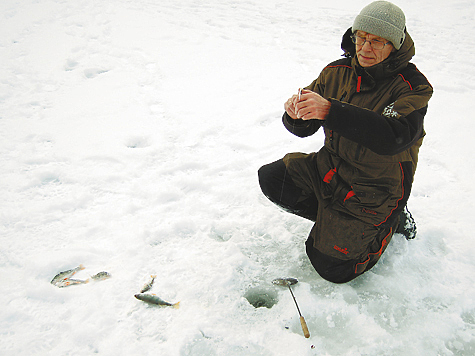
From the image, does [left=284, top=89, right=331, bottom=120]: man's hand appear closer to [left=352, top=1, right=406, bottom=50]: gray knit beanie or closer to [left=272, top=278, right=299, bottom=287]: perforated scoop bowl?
[left=352, top=1, right=406, bottom=50]: gray knit beanie

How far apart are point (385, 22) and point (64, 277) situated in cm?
226

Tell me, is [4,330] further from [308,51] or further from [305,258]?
[308,51]

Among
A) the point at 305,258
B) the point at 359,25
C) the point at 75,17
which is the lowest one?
the point at 305,258

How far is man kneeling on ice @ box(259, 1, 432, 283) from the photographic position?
1589 mm

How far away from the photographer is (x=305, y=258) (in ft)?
7.28

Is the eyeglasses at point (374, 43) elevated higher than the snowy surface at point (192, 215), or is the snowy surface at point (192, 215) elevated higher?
the eyeglasses at point (374, 43)

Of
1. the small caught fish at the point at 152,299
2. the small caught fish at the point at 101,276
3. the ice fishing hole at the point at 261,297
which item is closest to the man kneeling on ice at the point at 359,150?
the ice fishing hole at the point at 261,297

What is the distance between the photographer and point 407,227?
225 cm

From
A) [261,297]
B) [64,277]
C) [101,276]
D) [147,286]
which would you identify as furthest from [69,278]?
[261,297]

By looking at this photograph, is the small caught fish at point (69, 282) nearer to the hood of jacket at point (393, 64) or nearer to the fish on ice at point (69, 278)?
the fish on ice at point (69, 278)

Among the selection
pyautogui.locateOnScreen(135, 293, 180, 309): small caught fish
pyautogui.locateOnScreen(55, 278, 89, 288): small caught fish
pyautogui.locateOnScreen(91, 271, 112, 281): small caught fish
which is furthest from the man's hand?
pyautogui.locateOnScreen(55, 278, 89, 288): small caught fish

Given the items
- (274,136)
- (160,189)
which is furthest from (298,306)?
(274,136)

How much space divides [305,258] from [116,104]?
3.16m

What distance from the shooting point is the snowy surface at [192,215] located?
1.78m
